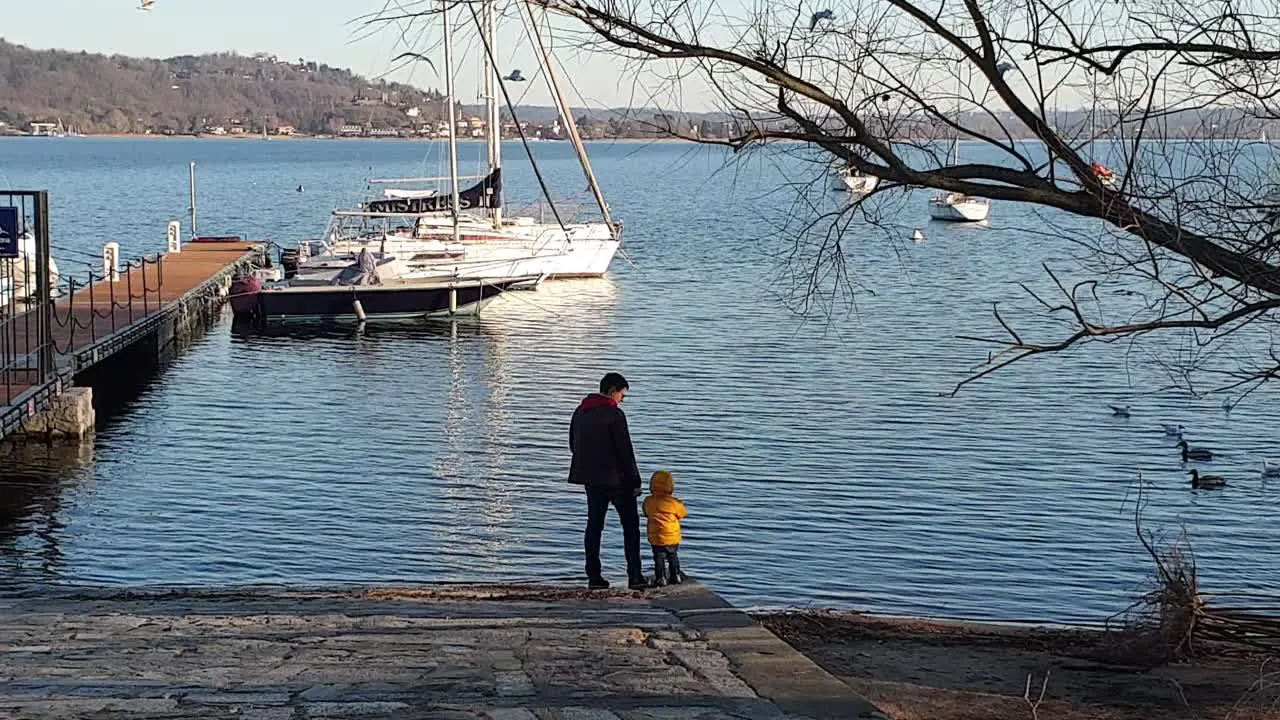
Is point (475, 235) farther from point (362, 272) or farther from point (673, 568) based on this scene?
point (673, 568)

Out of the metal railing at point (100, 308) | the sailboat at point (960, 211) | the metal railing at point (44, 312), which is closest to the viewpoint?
the metal railing at point (44, 312)

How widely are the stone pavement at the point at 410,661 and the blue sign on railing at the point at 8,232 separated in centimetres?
958

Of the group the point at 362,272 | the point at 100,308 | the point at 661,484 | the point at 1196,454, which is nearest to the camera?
the point at 661,484

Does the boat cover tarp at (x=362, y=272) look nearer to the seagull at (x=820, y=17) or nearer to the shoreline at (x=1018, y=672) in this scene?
the shoreline at (x=1018, y=672)

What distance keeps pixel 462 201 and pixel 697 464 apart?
84.1 feet

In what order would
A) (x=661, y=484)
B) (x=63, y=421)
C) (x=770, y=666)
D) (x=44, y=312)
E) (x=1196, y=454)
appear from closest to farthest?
(x=770, y=666) → (x=661, y=484) → (x=44, y=312) → (x=1196, y=454) → (x=63, y=421)

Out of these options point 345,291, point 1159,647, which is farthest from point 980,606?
point 345,291

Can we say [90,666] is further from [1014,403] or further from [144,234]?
[144,234]

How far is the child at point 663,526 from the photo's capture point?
11.9 metres

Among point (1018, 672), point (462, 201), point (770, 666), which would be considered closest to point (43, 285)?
point (1018, 672)

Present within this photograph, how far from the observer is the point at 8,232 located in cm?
1991

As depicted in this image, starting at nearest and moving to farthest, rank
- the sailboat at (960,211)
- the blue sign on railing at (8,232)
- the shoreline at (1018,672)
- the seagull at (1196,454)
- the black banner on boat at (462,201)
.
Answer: the shoreline at (1018,672), the blue sign on railing at (8,232), the seagull at (1196,454), the black banner on boat at (462,201), the sailboat at (960,211)

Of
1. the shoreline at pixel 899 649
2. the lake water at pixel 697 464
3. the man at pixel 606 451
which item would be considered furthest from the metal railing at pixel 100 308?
the man at pixel 606 451

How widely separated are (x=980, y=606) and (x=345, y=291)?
25.9m
